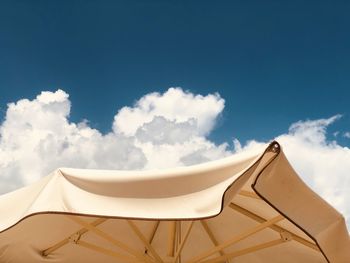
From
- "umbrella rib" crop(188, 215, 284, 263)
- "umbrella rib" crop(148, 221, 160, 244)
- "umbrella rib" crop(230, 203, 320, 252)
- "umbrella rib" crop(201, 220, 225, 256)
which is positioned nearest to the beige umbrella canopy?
"umbrella rib" crop(188, 215, 284, 263)

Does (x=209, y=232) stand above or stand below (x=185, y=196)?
above

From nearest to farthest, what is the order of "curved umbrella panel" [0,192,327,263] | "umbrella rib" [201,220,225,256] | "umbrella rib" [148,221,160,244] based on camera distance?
"curved umbrella panel" [0,192,327,263] → "umbrella rib" [201,220,225,256] → "umbrella rib" [148,221,160,244]

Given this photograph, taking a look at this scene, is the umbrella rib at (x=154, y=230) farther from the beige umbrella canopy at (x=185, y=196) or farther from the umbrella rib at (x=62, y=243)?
the beige umbrella canopy at (x=185, y=196)

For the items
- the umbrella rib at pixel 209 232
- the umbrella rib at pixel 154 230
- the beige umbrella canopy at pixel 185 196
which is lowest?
the beige umbrella canopy at pixel 185 196

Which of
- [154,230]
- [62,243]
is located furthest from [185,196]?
[154,230]

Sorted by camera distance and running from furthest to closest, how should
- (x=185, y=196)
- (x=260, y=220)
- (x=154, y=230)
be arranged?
(x=154, y=230)
(x=260, y=220)
(x=185, y=196)

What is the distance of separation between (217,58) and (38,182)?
15505 mm

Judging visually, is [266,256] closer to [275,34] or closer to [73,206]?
[73,206]

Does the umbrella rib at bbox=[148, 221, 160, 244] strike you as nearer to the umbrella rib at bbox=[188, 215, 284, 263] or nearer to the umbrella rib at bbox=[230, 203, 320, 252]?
the umbrella rib at bbox=[188, 215, 284, 263]

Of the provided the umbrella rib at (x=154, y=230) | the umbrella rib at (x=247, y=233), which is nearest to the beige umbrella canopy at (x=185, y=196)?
the umbrella rib at (x=247, y=233)

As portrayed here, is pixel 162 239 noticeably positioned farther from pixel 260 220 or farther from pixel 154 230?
pixel 260 220

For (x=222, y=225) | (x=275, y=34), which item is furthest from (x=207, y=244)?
(x=275, y=34)

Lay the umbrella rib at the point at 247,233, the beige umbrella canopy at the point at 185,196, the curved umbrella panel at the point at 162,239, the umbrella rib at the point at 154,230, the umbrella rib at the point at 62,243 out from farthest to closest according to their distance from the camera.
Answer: the umbrella rib at the point at 154,230
the umbrella rib at the point at 62,243
the curved umbrella panel at the point at 162,239
the umbrella rib at the point at 247,233
the beige umbrella canopy at the point at 185,196

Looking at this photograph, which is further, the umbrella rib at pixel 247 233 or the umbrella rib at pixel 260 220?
the umbrella rib at pixel 260 220
